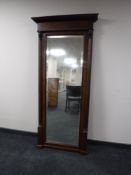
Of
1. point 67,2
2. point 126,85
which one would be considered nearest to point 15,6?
point 67,2

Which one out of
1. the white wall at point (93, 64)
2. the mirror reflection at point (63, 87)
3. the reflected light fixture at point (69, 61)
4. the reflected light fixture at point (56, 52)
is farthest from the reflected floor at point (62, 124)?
the reflected light fixture at point (56, 52)

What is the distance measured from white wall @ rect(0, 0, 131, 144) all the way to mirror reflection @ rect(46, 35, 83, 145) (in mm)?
310

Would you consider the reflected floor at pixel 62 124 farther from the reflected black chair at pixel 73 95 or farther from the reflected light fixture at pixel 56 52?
the reflected light fixture at pixel 56 52

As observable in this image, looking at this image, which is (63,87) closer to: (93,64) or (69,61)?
(69,61)

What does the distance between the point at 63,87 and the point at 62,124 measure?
60cm

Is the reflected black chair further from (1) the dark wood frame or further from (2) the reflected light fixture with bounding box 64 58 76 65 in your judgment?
(2) the reflected light fixture with bounding box 64 58 76 65

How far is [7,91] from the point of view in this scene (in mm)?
2943

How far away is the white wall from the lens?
2414 millimetres

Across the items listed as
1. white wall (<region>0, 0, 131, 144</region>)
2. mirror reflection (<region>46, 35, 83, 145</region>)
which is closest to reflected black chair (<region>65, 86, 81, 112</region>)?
mirror reflection (<region>46, 35, 83, 145</region>)

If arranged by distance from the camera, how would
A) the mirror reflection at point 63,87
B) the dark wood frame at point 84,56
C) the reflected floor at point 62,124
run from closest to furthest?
1. the dark wood frame at point 84,56
2. the mirror reflection at point 63,87
3. the reflected floor at point 62,124

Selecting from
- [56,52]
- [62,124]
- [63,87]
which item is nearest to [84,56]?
[56,52]

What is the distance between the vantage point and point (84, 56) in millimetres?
2303

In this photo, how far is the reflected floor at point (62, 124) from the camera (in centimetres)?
251

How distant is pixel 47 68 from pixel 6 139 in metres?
1.48
